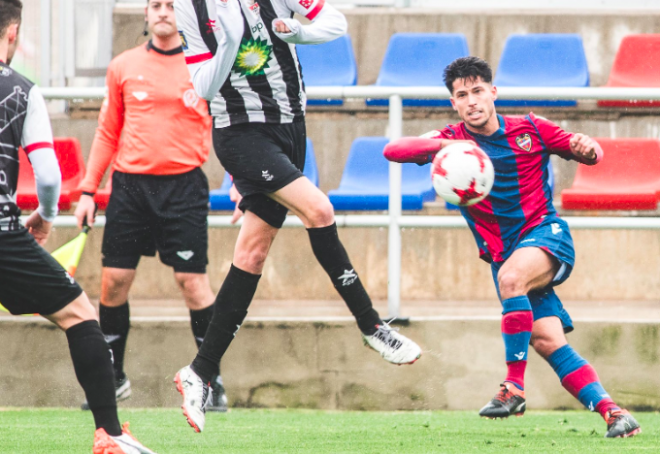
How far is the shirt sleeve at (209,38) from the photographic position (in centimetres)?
417

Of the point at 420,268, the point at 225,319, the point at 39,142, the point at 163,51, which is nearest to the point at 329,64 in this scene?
the point at 420,268

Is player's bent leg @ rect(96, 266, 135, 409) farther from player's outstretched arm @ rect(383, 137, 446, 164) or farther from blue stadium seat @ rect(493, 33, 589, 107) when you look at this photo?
blue stadium seat @ rect(493, 33, 589, 107)

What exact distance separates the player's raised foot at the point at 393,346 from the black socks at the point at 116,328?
6.54 feet

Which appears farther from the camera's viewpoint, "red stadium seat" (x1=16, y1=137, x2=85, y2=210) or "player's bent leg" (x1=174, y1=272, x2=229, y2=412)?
"red stadium seat" (x1=16, y1=137, x2=85, y2=210)

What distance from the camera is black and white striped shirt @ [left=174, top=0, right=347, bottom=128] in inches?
173

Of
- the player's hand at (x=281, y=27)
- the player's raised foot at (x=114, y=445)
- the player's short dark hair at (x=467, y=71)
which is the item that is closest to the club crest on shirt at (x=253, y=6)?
the player's hand at (x=281, y=27)

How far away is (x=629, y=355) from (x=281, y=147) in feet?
8.88

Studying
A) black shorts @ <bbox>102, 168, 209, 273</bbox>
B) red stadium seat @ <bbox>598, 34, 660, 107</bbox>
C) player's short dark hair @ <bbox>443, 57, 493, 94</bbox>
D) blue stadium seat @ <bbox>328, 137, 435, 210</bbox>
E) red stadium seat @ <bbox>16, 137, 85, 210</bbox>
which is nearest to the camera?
player's short dark hair @ <bbox>443, 57, 493, 94</bbox>

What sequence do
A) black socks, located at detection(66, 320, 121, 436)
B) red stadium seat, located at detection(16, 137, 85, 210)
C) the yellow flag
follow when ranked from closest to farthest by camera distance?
black socks, located at detection(66, 320, 121, 436) → the yellow flag → red stadium seat, located at detection(16, 137, 85, 210)

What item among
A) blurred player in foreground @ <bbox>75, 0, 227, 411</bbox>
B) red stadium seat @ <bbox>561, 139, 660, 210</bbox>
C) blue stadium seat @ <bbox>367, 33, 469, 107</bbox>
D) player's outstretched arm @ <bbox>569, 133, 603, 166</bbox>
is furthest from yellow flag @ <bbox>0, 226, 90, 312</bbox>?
blue stadium seat @ <bbox>367, 33, 469, 107</bbox>

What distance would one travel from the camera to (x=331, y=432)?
4.88 m

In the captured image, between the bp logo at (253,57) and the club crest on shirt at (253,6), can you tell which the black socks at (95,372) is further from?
the club crest on shirt at (253,6)

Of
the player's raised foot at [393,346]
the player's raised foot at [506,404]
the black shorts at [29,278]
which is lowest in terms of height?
the player's raised foot at [506,404]

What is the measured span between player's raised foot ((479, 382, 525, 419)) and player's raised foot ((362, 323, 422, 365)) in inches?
16.7
